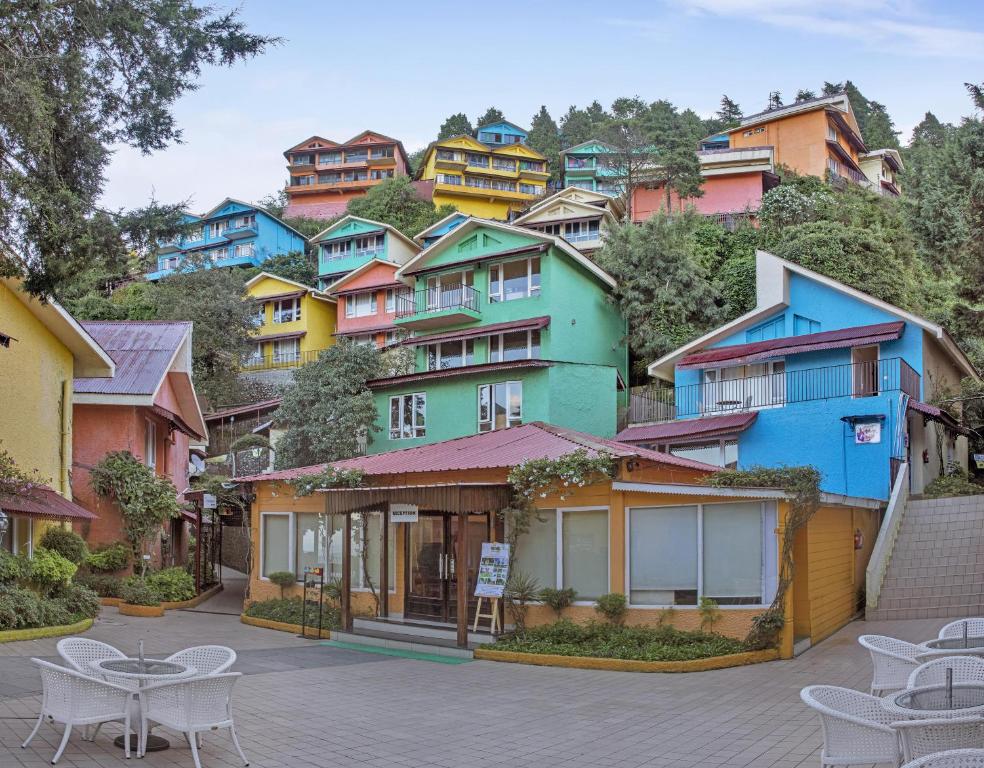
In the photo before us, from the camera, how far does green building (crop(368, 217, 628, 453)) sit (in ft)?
108

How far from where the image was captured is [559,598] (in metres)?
15.4

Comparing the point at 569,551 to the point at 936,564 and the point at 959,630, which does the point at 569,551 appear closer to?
the point at 959,630

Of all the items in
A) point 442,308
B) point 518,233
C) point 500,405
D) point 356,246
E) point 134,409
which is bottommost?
point 134,409

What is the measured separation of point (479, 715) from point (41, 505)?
1102 centimetres

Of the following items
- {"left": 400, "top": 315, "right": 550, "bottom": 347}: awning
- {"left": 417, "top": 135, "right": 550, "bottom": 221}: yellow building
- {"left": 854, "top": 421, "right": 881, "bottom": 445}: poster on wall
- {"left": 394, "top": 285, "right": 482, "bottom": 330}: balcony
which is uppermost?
{"left": 417, "top": 135, "right": 550, "bottom": 221}: yellow building

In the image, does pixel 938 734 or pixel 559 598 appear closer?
pixel 938 734

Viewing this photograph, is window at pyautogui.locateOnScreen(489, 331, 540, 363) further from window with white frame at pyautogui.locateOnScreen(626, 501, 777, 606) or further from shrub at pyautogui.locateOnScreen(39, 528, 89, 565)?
window with white frame at pyautogui.locateOnScreen(626, 501, 777, 606)

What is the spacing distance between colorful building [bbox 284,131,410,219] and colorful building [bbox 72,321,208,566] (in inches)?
2181

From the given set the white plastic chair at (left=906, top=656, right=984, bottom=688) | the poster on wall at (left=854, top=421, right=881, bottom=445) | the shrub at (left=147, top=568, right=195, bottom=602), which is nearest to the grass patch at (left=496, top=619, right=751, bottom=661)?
the white plastic chair at (left=906, top=656, right=984, bottom=688)

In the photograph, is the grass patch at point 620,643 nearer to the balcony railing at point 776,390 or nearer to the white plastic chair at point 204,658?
the white plastic chair at point 204,658

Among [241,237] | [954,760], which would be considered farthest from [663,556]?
[241,237]

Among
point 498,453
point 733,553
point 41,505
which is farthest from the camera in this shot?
point 498,453

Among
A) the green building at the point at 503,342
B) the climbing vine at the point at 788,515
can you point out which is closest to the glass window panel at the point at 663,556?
the climbing vine at the point at 788,515

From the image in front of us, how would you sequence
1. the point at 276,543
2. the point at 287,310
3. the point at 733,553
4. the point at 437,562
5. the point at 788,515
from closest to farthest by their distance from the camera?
the point at 788,515, the point at 733,553, the point at 437,562, the point at 276,543, the point at 287,310
